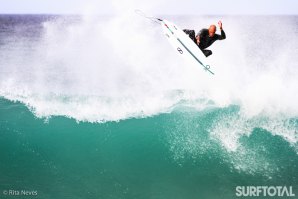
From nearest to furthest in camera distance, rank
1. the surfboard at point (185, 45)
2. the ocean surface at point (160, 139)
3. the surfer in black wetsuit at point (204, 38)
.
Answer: the surfer in black wetsuit at point (204, 38), the surfboard at point (185, 45), the ocean surface at point (160, 139)

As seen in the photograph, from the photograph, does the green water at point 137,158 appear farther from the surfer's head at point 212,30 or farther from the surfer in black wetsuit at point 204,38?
the surfer's head at point 212,30

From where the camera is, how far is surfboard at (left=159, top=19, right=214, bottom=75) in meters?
4.51

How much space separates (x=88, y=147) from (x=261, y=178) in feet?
8.86

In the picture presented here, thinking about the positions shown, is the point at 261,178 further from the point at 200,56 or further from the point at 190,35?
the point at 190,35

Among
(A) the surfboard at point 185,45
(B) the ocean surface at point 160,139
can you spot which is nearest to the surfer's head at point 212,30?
(A) the surfboard at point 185,45

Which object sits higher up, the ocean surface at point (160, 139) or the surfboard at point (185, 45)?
the surfboard at point (185, 45)

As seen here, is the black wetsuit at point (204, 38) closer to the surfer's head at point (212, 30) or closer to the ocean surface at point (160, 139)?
the surfer's head at point (212, 30)

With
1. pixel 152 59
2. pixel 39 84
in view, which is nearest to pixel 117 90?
pixel 152 59

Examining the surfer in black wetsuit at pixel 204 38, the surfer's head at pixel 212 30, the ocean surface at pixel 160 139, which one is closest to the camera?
the surfer's head at pixel 212 30

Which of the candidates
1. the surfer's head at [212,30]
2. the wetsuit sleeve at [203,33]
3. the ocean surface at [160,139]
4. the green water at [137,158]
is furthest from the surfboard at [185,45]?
the green water at [137,158]

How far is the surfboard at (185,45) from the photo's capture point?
4.51 metres

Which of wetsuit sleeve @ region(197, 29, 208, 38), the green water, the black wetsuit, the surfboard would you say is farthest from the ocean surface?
wetsuit sleeve @ region(197, 29, 208, 38)

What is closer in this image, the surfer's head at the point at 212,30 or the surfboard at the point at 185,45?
the surfer's head at the point at 212,30

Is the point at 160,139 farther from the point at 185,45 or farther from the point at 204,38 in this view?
the point at 204,38
